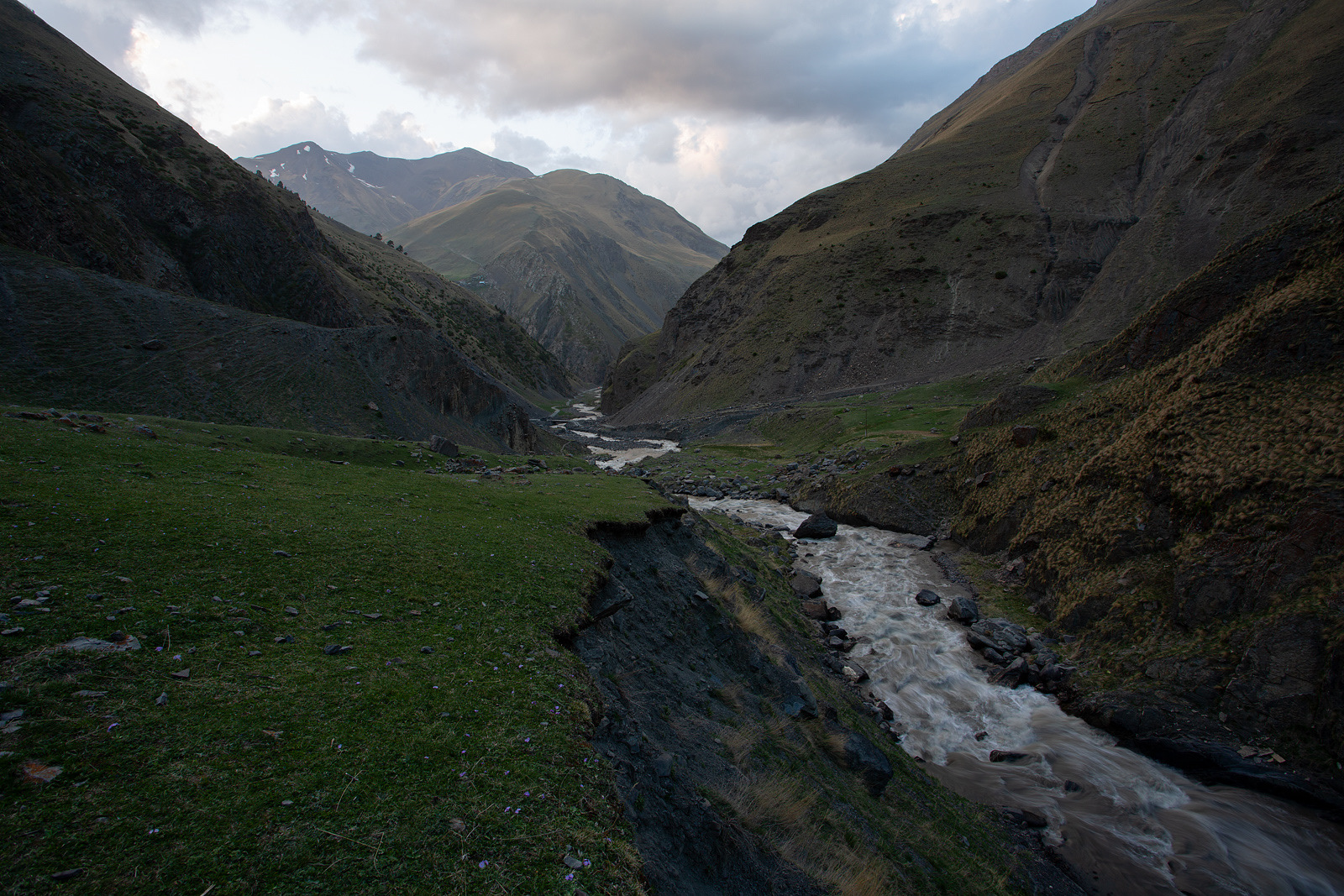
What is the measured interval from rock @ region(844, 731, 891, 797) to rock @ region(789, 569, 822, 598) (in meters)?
10.7

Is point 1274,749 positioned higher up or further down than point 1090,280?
further down

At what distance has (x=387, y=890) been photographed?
4535 mm

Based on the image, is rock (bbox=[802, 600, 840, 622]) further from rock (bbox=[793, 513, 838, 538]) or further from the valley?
rock (bbox=[793, 513, 838, 538])

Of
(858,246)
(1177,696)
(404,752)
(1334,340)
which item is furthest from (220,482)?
(858,246)

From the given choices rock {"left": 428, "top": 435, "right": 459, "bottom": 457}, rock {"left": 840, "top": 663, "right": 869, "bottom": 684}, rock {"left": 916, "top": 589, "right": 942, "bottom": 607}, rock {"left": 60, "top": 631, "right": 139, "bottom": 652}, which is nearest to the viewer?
rock {"left": 60, "top": 631, "right": 139, "bottom": 652}

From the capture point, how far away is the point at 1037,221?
73375mm

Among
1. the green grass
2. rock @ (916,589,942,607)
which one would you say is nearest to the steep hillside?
rock @ (916,589,942,607)

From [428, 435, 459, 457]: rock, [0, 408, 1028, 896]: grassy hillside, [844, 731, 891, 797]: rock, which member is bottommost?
[844, 731, 891, 797]: rock

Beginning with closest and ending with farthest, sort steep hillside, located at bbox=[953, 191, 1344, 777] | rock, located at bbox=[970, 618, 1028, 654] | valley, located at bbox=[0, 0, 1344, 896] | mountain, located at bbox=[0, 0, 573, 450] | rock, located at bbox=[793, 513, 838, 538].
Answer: valley, located at bbox=[0, 0, 1344, 896]
steep hillside, located at bbox=[953, 191, 1344, 777]
rock, located at bbox=[970, 618, 1028, 654]
mountain, located at bbox=[0, 0, 573, 450]
rock, located at bbox=[793, 513, 838, 538]

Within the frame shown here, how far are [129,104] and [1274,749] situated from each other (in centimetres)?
7866

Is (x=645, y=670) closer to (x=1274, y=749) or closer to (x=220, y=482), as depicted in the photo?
(x=220, y=482)

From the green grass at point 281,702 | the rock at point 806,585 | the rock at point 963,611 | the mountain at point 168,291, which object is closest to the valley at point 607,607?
the green grass at point 281,702

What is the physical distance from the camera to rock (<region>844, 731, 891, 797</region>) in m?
11.0

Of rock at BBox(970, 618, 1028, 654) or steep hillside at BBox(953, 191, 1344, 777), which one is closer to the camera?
steep hillside at BBox(953, 191, 1344, 777)
